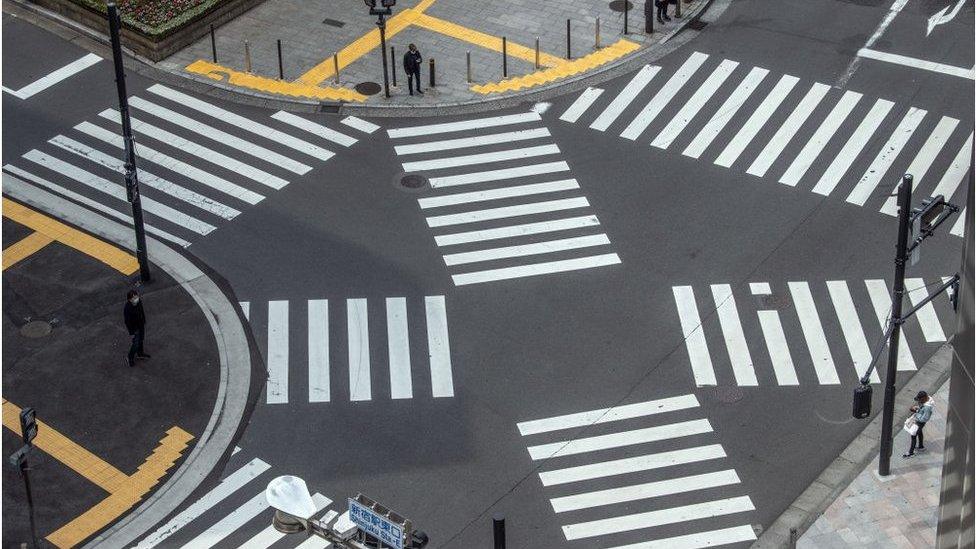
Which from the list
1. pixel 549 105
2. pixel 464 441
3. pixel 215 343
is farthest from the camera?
pixel 549 105

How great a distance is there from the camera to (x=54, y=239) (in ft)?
123

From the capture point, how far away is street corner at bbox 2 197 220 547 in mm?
30312

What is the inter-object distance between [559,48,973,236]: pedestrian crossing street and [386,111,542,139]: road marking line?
3.30ft

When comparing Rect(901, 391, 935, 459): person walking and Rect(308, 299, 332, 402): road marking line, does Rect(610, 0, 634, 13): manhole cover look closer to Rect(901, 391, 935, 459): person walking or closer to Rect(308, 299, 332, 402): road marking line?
Rect(308, 299, 332, 402): road marking line

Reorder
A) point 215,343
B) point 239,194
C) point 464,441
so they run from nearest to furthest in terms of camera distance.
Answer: point 464,441 → point 215,343 → point 239,194

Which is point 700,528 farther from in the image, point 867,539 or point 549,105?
point 549,105

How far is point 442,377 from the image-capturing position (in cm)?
3328

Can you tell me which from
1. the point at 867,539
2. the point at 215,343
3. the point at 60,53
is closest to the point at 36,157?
the point at 60,53

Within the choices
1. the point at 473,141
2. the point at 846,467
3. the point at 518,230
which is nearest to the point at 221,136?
the point at 473,141

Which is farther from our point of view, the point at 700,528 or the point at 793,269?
the point at 793,269

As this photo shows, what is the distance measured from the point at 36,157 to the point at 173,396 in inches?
429

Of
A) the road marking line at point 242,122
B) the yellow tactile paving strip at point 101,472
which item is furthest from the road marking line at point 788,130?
the yellow tactile paving strip at point 101,472

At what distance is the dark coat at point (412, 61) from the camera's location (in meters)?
42.2

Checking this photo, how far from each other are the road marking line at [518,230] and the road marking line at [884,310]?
6.80 m
